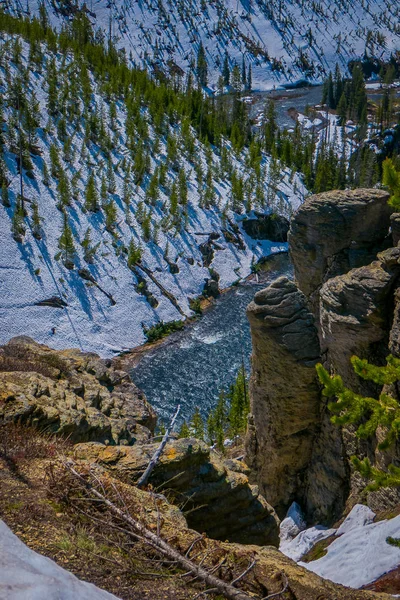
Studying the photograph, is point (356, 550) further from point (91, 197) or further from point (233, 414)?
point (91, 197)

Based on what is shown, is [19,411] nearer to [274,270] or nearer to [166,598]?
[166,598]

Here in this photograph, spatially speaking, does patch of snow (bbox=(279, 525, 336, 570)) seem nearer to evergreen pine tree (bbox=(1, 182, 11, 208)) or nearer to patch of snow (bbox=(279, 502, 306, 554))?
patch of snow (bbox=(279, 502, 306, 554))

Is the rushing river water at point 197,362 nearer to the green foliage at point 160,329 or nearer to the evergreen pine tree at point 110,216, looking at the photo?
Answer: the green foliage at point 160,329

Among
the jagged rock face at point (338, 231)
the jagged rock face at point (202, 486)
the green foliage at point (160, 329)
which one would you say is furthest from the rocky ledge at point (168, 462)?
the green foliage at point (160, 329)

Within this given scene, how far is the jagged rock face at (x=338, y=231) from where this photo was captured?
17.2 m

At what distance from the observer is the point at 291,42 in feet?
516

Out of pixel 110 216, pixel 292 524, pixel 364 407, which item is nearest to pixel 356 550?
pixel 364 407

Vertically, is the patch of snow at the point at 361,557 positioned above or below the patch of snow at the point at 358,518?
above

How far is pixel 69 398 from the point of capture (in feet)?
46.0

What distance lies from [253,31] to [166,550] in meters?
187

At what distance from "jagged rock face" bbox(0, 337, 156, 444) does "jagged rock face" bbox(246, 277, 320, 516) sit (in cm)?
541

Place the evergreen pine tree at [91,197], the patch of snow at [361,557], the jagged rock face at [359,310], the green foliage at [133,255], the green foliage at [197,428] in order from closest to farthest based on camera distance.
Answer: the patch of snow at [361,557] < the jagged rock face at [359,310] < the green foliage at [197,428] < the green foliage at [133,255] < the evergreen pine tree at [91,197]

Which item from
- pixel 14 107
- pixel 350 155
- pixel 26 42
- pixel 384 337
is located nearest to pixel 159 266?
pixel 14 107

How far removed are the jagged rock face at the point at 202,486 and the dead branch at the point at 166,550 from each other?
6.02 feet
